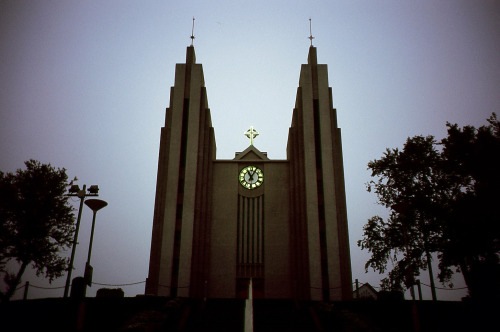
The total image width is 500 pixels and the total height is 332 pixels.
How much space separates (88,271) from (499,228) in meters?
18.8

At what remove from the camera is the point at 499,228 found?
63.5 feet

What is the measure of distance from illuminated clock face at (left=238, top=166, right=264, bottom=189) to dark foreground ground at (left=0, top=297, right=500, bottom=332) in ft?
62.4

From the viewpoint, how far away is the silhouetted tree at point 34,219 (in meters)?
25.2

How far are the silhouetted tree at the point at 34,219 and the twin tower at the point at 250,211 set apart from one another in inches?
295

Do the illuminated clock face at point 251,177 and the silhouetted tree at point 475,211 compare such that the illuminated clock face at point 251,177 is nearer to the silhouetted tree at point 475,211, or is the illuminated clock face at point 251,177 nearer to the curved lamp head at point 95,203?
the silhouetted tree at point 475,211

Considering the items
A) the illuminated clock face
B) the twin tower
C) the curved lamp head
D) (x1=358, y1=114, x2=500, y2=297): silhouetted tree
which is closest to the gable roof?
the twin tower

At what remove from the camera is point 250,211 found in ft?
122

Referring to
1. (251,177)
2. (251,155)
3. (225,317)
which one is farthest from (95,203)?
(251,155)

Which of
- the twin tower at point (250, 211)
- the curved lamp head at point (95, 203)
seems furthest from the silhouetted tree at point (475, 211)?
the curved lamp head at point (95, 203)

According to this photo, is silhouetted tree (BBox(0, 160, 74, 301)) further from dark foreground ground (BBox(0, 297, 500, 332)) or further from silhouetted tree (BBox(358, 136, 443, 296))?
silhouetted tree (BBox(358, 136, 443, 296))

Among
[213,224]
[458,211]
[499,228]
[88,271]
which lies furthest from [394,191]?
[88,271]

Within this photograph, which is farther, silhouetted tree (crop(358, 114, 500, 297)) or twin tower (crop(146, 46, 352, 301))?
Answer: twin tower (crop(146, 46, 352, 301))

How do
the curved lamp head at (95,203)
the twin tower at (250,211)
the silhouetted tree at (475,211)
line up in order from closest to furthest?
the curved lamp head at (95,203) → the silhouetted tree at (475,211) → the twin tower at (250,211)

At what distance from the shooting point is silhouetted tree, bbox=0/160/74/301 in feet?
82.6
